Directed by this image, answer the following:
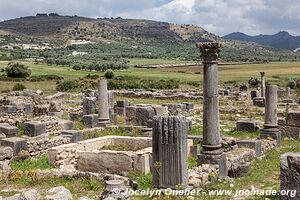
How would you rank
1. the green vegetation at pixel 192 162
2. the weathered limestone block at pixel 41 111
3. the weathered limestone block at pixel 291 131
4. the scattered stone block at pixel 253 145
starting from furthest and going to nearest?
the weathered limestone block at pixel 41 111
the weathered limestone block at pixel 291 131
the scattered stone block at pixel 253 145
the green vegetation at pixel 192 162

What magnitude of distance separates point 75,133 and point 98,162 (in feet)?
14.6

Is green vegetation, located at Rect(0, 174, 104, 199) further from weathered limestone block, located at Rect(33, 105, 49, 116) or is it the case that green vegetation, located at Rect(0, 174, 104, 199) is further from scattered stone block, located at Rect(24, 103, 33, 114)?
scattered stone block, located at Rect(24, 103, 33, 114)

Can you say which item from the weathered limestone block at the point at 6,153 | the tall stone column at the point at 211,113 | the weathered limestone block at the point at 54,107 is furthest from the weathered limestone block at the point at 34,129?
the tall stone column at the point at 211,113

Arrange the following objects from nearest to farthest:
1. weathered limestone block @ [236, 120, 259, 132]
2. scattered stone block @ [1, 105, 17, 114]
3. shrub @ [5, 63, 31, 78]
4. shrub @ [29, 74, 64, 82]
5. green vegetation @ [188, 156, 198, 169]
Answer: green vegetation @ [188, 156, 198, 169] < weathered limestone block @ [236, 120, 259, 132] < scattered stone block @ [1, 105, 17, 114] < shrub @ [29, 74, 64, 82] < shrub @ [5, 63, 31, 78]

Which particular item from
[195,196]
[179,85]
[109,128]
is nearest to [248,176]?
[195,196]

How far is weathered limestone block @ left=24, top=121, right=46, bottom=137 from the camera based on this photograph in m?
16.8

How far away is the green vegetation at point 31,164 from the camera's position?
523 inches

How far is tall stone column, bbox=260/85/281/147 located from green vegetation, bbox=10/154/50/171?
7680mm

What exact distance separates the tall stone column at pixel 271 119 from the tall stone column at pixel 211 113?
4.85 m

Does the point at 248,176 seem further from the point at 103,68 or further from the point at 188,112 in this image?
the point at 103,68

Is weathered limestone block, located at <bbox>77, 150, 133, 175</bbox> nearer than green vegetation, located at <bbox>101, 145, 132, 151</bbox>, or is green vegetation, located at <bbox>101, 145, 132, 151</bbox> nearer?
weathered limestone block, located at <bbox>77, 150, 133, 175</bbox>

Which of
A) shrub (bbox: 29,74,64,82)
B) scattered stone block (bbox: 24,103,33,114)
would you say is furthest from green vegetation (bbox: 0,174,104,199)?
shrub (bbox: 29,74,64,82)

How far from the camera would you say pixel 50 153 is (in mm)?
13383

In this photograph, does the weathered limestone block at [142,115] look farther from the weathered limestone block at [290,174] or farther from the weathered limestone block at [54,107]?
the weathered limestone block at [290,174]
